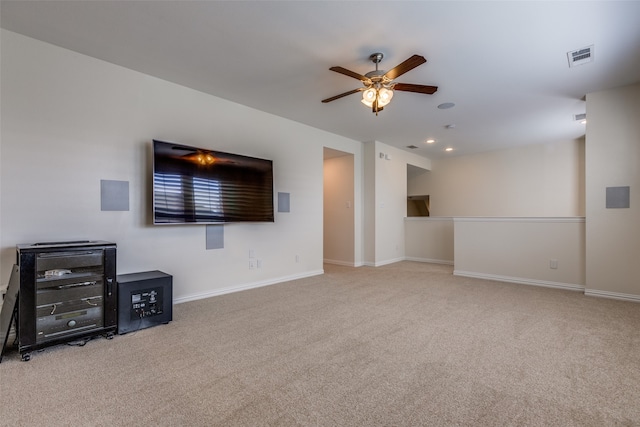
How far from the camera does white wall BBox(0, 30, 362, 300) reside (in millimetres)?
2607

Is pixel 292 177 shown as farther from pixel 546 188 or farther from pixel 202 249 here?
pixel 546 188

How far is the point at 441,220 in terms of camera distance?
6.73 m

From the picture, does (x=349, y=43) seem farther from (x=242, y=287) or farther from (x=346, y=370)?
(x=242, y=287)

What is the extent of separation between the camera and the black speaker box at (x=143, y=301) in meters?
2.66

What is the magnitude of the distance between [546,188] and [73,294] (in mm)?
8256

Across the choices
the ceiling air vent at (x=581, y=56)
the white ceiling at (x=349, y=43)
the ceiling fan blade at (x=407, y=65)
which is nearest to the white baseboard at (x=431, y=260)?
the white ceiling at (x=349, y=43)

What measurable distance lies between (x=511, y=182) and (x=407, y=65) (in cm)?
588

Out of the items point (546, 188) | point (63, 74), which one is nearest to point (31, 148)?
point (63, 74)

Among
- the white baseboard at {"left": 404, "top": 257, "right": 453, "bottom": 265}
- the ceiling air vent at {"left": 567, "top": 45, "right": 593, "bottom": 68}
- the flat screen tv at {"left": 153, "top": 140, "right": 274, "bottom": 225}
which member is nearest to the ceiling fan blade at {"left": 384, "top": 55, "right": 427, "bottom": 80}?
the ceiling air vent at {"left": 567, "top": 45, "right": 593, "bottom": 68}

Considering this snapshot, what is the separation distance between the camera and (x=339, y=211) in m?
6.43

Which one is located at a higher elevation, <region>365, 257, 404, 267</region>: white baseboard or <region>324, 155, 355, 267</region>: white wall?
<region>324, 155, 355, 267</region>: white wall

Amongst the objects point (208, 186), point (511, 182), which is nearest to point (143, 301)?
point (208, 186)

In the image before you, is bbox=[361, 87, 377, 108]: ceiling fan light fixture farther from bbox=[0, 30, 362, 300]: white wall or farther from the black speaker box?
the black speaker box

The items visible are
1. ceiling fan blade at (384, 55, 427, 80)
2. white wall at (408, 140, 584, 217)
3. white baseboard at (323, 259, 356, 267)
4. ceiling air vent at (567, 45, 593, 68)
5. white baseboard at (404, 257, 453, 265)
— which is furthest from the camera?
white baseboard at (404, 257, 453, 265)
